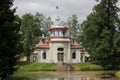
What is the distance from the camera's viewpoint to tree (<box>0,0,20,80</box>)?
22.3 metres

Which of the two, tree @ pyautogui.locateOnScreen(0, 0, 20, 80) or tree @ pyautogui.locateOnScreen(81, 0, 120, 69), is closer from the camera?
tree @ pyautogui.locateOnScreen(0, 0, 20, 80)

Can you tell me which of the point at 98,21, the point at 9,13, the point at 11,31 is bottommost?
the point at 11,31

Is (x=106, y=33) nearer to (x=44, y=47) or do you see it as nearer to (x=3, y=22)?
(x=44, y=47)

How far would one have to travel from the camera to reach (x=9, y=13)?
24.1 m

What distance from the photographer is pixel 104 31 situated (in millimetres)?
55438

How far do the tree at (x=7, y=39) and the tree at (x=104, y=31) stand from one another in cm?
3271

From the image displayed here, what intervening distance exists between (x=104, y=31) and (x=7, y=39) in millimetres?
34500

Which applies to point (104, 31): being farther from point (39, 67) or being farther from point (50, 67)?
point (39, 67)

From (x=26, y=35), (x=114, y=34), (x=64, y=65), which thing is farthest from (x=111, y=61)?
(x=26, y=35)

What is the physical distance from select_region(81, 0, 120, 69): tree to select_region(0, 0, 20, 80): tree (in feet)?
107

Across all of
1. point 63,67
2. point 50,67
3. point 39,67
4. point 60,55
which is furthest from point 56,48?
point 39,67

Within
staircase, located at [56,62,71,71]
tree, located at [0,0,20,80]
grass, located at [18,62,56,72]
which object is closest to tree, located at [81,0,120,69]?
staircase, located at [56,62,71,71]

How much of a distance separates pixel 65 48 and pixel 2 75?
40.6 m

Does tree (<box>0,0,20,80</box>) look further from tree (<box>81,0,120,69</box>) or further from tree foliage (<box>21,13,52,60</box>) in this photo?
tree foliage (<box>21,13,52,60</box>)
